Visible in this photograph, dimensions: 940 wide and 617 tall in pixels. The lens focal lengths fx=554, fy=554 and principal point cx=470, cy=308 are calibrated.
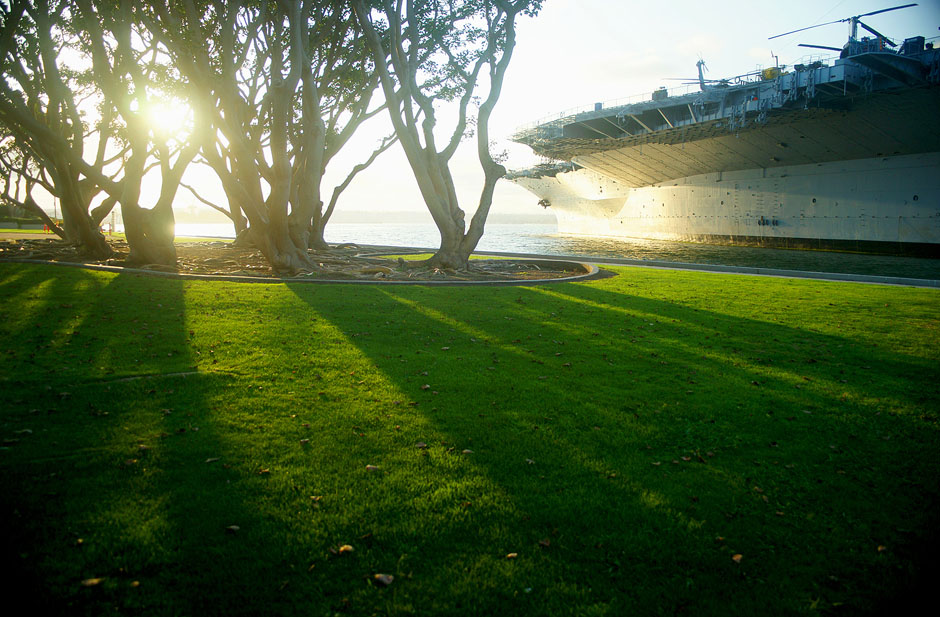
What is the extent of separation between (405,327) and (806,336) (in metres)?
6.31

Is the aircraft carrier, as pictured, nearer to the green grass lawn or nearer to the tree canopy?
the tree canopy

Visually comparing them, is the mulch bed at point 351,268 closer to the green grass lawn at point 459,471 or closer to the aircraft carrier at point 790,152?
the green grass lawn at point 459,471

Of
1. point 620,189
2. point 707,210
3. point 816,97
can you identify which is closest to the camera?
point 816,97

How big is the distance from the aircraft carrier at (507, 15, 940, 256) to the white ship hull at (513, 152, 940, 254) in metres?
0.09

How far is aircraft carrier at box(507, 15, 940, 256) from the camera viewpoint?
34281mm

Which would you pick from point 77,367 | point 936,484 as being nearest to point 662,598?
point 936,484

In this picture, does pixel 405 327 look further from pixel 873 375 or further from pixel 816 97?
pixel 816 97

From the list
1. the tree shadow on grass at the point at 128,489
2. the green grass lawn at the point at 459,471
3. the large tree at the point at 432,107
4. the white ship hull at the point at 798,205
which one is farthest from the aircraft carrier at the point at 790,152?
the tree shadow on grass at the point at 128,489

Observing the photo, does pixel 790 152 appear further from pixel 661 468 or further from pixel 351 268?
pixel 661 468

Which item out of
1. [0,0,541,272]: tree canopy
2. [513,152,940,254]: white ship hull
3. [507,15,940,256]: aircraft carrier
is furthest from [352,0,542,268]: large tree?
[513,152,940,254]: white ship hull

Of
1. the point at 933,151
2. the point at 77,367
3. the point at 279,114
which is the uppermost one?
the point at 933,151

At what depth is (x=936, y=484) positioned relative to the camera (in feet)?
13.0

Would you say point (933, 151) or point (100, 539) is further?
point (933, 151)

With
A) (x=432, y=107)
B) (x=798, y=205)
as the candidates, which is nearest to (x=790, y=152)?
(x=798, y=205)
